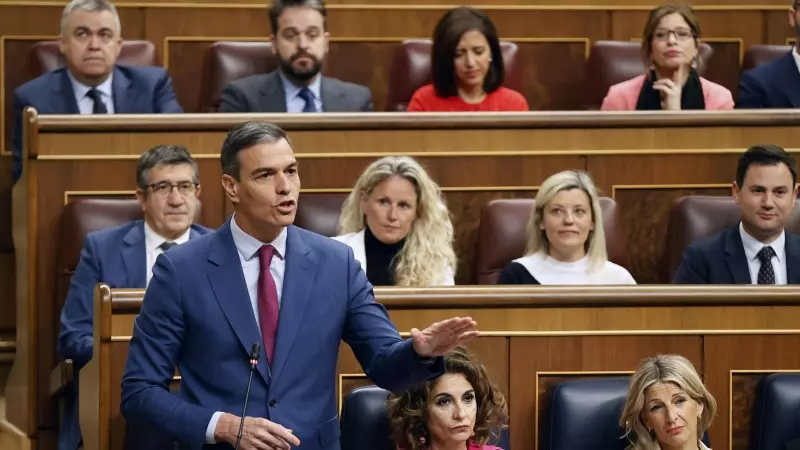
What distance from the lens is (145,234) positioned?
188 centimetres

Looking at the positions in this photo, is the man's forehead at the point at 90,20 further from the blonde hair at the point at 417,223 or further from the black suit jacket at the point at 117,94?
the blonde hair at the point at 417,223

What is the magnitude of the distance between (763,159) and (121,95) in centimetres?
93

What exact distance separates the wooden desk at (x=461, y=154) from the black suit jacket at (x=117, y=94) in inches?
8.1

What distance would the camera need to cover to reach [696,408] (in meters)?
→ 1.52

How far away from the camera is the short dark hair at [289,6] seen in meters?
2.28

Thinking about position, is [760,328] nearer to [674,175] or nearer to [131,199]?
[674,175]

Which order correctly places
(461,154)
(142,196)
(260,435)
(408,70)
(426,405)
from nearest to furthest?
1. (260,435)
2. (426,405)
3. (142,196)
4. (461,154)
5. (408,70)

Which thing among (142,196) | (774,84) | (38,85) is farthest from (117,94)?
(774,84)

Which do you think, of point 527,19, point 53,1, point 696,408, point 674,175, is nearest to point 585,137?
point 674,175

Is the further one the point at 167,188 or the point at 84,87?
the point at 84,87

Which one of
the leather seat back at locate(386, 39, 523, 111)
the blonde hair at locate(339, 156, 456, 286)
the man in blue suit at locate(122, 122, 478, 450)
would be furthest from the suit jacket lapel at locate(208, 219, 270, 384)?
the leather seat back at locate(386, 39, 523, 111)

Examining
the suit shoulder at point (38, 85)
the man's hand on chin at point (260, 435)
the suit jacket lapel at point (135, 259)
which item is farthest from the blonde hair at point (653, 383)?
the suit shoulder at point (38, 85)

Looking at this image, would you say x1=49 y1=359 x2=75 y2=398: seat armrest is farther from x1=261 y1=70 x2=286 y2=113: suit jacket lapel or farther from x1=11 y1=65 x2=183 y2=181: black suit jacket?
x1=261 y1=70 x2=286 y2=113: suit jacket lapel

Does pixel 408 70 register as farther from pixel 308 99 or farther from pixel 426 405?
pixel 426 405
